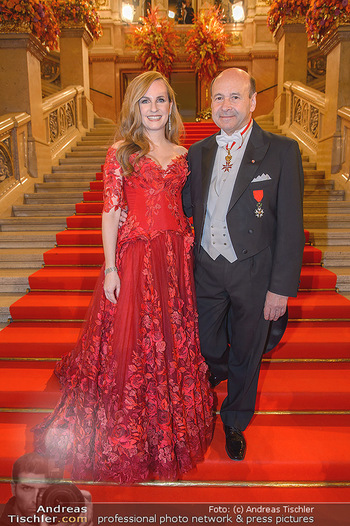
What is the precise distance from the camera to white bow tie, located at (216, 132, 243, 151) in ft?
6.49

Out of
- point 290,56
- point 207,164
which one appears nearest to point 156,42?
point 290,56

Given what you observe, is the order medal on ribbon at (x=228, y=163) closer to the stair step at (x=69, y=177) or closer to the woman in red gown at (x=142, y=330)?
the woman in red gown at (x=142, y=330)

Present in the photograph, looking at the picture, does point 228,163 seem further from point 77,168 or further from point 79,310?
point 77,168

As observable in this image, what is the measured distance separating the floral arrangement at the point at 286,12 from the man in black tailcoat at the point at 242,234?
580 cm

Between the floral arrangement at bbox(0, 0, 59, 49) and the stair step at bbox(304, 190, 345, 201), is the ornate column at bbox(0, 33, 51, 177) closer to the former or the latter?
the floral arrangement at bbox(0, 0, 59, 49)

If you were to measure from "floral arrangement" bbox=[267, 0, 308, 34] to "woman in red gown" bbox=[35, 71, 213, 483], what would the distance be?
19.1 feet

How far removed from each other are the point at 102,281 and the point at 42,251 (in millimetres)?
2482

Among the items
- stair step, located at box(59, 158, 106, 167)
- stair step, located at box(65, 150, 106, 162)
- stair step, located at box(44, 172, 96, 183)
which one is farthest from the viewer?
stair step, located at box(65, 150, 106, 162)

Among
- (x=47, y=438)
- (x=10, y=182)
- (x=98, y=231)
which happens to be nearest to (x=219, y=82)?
(x=47, y=438)

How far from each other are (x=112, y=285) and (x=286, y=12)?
6.87 m

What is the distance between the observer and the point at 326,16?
16.9ft

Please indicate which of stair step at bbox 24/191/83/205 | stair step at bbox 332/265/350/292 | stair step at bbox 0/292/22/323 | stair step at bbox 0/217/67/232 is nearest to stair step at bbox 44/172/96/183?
stair step at bbox 24/191/83/205

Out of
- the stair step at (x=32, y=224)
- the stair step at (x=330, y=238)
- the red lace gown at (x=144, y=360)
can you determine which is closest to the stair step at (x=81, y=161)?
the stair step at (x=32, y=224)

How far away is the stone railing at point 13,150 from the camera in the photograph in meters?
5.12
